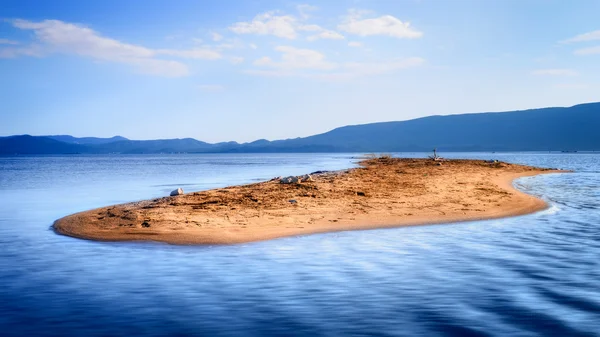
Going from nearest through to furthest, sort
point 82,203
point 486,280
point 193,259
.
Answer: point 486,280, point 193,259, point 82,203

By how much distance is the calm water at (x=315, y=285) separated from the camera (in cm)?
782

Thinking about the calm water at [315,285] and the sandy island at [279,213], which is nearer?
the calm water at [315,285]

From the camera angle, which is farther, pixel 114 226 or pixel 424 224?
pixel 424 224

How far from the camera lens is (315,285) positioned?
1002 cm

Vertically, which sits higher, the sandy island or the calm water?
the sandy island

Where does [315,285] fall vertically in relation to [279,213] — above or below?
below

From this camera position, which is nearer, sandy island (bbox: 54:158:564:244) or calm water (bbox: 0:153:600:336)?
calm water (bbox: 0:153:600:336)

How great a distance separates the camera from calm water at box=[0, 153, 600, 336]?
7820 mm

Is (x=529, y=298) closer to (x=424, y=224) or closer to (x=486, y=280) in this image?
(x=486, y=280)

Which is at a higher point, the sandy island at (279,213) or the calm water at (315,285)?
the sandy island at (279,213)

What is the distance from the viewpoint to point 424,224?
17.9m

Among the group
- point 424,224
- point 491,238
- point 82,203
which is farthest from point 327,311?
point 82,203

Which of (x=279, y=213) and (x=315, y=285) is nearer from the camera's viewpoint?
(x=315, y=285)

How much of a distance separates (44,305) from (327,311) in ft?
17.2
